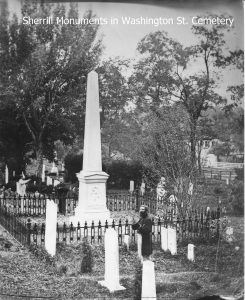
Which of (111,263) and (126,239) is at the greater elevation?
(126,239)

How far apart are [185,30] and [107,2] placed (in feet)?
3.10

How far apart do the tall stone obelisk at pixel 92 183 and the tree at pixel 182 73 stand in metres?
1.19

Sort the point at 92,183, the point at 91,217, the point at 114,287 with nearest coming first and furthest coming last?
1. the point at 114,287
2. the point at 91,217
3. the point at 92,183

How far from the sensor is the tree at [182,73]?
520cm

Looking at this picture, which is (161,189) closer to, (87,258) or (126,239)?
(126,239)

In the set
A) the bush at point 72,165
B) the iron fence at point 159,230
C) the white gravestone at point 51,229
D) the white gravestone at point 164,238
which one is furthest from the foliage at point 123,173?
the white gravestone at point 51,229

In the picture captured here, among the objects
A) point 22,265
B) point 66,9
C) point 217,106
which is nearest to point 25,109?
point 66,9

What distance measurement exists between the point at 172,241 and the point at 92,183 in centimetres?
196

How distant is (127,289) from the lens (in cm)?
498

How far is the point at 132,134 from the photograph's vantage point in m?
6.00

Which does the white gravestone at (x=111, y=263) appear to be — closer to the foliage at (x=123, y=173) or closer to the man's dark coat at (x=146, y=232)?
the man's dark coat at (x=146, y=232)

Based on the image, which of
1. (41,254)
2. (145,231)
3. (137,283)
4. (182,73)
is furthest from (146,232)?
(182,73)

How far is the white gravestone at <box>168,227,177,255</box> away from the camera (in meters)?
5.48

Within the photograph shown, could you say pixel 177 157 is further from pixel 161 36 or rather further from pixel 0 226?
pixel 0 226
